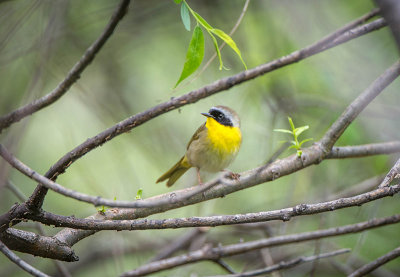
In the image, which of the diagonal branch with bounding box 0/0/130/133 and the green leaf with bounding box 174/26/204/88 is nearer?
the diagonal branch with bounding box 0/0/130/133

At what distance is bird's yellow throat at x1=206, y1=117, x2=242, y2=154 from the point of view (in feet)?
14.3

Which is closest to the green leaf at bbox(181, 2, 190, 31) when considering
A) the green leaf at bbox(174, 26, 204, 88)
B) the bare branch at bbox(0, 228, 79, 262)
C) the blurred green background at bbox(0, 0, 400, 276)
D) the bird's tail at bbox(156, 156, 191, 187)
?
the green leaf at bbox(174, 26, 204, 88)

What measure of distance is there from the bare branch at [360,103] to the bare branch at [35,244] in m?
1.89

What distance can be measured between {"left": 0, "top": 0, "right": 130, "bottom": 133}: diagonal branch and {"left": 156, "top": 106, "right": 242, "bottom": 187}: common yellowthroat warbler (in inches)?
95.7

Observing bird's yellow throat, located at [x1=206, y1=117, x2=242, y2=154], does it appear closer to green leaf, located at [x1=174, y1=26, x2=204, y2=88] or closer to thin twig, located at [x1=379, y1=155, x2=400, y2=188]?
thin twig, located at [x1=379, y1=155, x2=400, y2=188]

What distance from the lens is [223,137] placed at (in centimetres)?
436

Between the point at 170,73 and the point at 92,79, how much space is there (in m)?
1.19

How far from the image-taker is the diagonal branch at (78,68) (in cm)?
168

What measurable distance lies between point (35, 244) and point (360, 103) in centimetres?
211

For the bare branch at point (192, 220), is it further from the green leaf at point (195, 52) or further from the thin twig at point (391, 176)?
the green leaf at point (195, 52)

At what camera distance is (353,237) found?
16.3 ft

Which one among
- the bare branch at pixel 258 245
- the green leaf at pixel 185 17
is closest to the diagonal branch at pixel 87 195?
the green leaf at pixel 185 17

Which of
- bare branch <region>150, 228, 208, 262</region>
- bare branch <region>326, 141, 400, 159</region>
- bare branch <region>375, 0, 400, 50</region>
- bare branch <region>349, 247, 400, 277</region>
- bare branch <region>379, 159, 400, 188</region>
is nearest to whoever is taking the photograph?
bare branch <region>375, 0, 400, 50</region>

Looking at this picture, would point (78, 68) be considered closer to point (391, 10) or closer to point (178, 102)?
point (178, 102)
